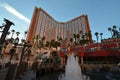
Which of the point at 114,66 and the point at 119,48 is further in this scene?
the point at 119,48

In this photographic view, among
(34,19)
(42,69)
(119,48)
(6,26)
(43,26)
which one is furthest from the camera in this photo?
(43,26)

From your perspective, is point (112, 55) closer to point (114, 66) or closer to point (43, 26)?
point (114, 66)

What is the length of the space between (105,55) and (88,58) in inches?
333

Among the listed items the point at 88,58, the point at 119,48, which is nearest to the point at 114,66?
the point at 119,48

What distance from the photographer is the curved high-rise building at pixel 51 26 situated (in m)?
107

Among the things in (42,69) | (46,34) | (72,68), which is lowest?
(42,69)

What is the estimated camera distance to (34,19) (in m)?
107

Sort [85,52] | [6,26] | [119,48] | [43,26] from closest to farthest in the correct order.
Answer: [6,26], [119,48], [85,52], [43,26]

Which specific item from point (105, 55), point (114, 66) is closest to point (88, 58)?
point (105, 55)

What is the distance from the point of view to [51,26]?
13138 centimetres

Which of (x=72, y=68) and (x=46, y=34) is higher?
(x=46, y=34)

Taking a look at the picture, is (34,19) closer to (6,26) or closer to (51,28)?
(51,28)

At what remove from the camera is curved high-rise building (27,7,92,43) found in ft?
351

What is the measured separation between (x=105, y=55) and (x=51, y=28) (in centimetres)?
9678
